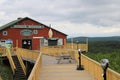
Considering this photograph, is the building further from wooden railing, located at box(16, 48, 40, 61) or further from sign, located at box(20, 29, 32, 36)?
wooden railing, located at box(16, 48, 40, 61)

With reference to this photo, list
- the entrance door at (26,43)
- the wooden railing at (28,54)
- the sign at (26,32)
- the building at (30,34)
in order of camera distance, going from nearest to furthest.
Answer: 1. the wooden railing at (28,54)
2. the building at (30,34)
3. the sign at (26,32)
4. the entrance door at (26,43)

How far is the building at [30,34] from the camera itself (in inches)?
2053

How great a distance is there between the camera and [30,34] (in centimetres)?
5378

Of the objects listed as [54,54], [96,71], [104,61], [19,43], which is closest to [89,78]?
[96,71]

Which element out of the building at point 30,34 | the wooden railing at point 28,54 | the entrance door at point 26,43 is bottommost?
the wooden railing at point 28,54

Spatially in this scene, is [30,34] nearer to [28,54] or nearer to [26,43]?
[26,43]

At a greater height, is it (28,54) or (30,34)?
(30,34)

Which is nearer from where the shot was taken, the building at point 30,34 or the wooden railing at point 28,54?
the wooden railing at point 28,54

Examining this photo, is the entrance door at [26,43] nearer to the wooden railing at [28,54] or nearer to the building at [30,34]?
the building at [30,34]

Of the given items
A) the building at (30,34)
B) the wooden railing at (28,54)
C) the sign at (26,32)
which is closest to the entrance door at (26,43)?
the building at (30,34)

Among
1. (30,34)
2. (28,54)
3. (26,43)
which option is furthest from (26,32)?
(28,54)

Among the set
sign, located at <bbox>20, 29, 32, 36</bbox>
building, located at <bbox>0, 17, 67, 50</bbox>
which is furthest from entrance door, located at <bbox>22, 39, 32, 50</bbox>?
sign, located at <bbox>20, 29, 32, 36</bbox>

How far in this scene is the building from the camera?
5216 cm

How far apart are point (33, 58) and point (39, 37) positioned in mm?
21796
